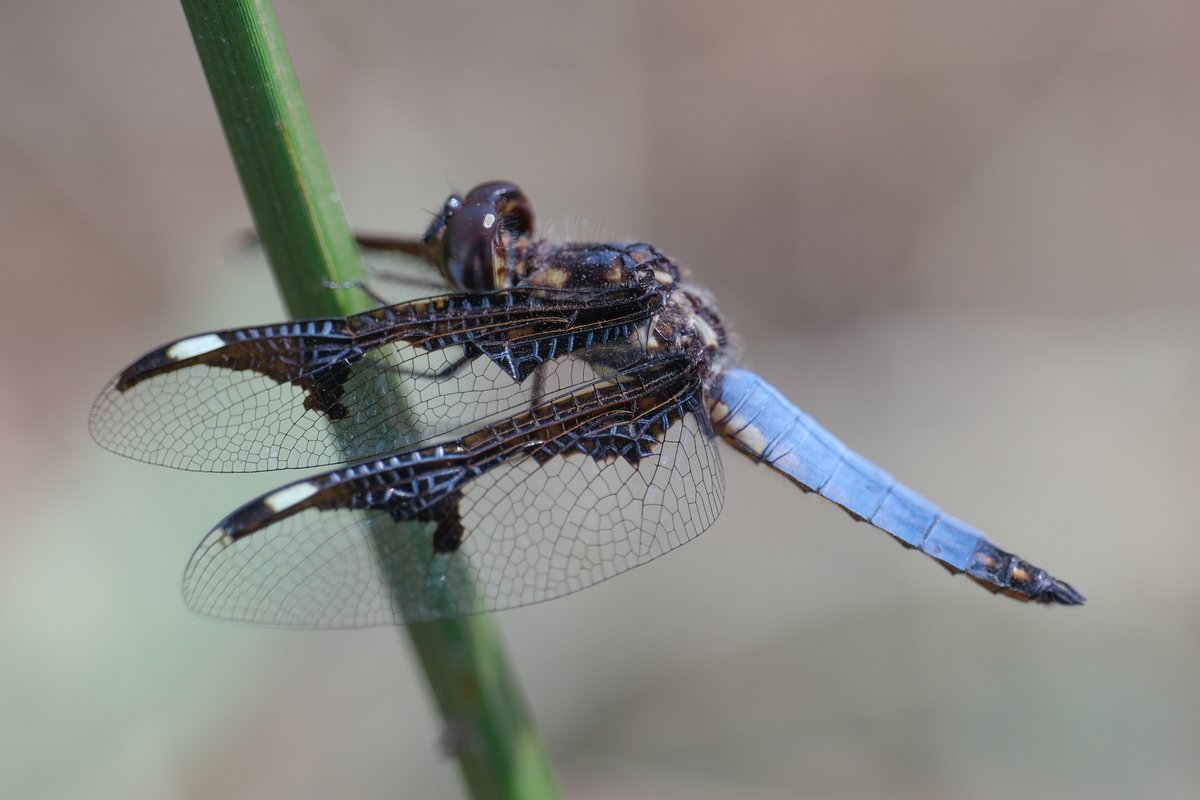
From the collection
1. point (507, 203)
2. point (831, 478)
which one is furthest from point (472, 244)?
point (831, 478)

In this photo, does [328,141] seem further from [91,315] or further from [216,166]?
[91,315]

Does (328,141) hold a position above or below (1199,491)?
above

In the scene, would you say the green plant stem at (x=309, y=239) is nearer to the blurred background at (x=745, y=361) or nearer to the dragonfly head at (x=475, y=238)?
the dragonfly head at (x=475, y=238)

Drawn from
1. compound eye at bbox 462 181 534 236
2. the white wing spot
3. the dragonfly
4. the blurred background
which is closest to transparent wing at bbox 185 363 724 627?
the dragonfly

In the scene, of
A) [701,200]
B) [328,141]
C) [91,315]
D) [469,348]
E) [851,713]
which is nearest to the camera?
[469,348]

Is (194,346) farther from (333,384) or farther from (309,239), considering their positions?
(309,239)

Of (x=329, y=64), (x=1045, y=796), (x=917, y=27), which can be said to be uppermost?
(x=329, y=64)

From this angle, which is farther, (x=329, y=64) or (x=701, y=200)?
(x=701, y=200)

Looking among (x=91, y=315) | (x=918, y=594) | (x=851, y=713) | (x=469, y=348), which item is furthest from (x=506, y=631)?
(x=91, y=315)
